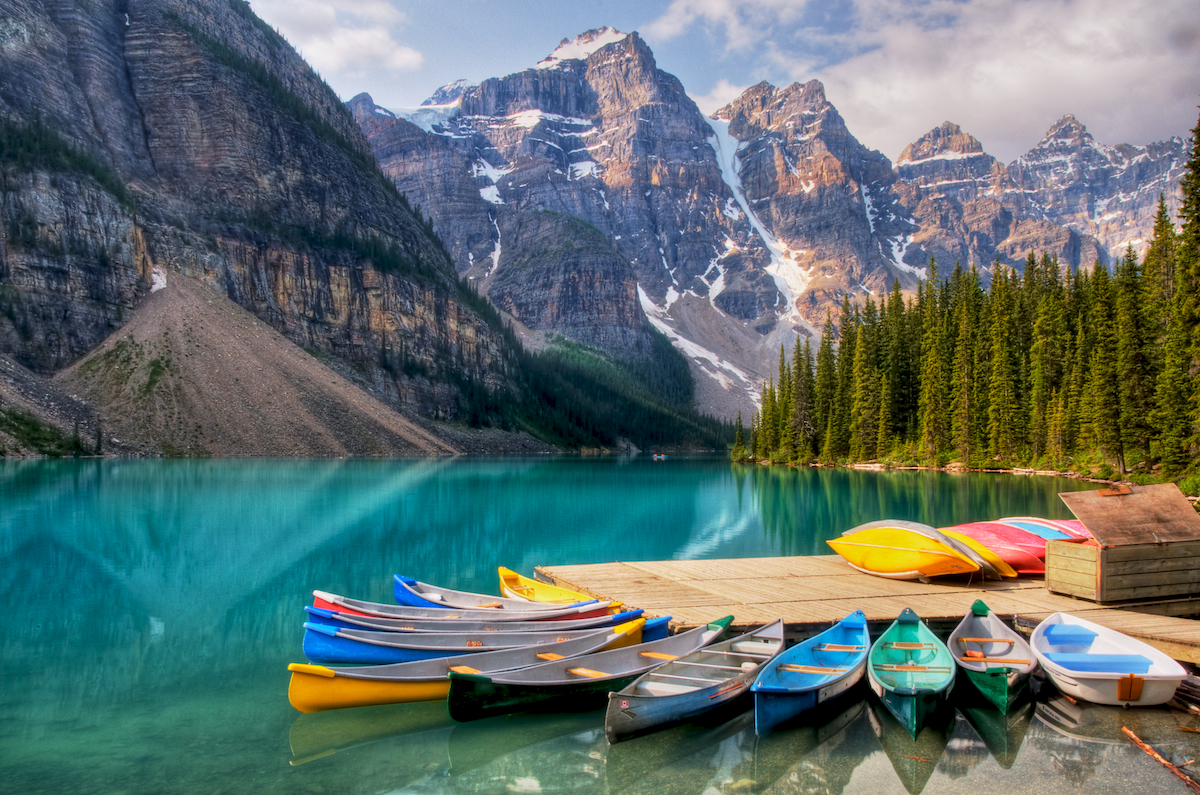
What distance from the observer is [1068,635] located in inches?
455

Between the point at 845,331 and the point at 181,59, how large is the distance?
116 metres

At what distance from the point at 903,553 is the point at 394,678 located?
38.0 feet

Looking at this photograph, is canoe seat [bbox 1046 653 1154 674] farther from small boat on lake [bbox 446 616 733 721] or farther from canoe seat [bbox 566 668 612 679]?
canoe seat [bbox 566 668 612 679]

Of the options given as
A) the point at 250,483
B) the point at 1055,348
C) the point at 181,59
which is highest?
the point at 181,59

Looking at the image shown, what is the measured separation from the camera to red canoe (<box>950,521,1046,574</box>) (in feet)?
55.7

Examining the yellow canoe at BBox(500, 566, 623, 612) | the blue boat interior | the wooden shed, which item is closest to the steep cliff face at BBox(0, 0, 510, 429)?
the yellow canoe at BBox(500, 566, 623, 612)

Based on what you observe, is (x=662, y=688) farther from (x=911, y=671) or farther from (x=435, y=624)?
(x=435, y=624)

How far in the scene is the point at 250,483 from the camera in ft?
152

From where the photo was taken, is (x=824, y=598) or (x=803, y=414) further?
(x=803, y=414)

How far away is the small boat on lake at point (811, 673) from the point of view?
9320mm

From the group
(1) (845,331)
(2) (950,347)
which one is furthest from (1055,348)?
(1) (845,331)

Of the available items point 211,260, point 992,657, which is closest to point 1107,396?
point 992,657

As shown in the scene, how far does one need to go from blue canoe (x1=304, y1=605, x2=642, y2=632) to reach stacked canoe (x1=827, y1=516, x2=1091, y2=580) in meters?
7.77

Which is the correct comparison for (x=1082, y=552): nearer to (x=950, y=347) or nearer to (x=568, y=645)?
(x=568, y=645)
